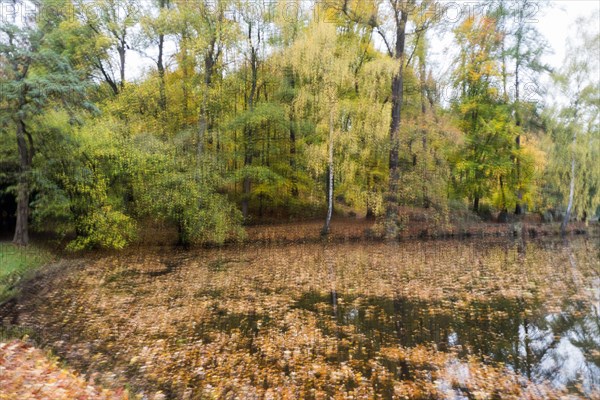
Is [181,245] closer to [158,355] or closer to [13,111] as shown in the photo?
[13,111]

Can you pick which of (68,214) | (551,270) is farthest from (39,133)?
(551,270)

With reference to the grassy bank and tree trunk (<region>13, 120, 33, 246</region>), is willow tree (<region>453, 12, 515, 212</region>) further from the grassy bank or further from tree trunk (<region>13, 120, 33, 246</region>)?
tree trunk (<region>13, 120, 33, 246</region>)

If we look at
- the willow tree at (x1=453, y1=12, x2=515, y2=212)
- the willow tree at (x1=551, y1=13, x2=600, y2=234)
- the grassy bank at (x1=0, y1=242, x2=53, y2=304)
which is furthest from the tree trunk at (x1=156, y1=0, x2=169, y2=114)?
the willow tree at (x1=551, y1=13, x2=600, y2=234)

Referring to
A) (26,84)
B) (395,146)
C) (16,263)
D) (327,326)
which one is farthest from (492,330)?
(26,84)

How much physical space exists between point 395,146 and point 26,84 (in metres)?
16.2

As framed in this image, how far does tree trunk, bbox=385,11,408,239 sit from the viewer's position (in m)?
20.4

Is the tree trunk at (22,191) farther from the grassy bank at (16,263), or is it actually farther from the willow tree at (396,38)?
the willow tree at (396,38)

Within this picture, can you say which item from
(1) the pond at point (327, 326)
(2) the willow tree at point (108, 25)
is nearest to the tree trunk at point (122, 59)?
(2) the willow tree at point (108, 25)

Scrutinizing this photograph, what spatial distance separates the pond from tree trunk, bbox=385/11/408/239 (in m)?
5.24

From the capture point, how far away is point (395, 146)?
20.6 metres

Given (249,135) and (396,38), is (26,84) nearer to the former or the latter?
(249,135)

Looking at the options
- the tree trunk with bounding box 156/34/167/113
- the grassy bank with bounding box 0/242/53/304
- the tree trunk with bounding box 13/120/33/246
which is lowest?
the grassy bank with bounding box 0/242/53/304

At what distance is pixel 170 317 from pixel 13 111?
35.9 ft

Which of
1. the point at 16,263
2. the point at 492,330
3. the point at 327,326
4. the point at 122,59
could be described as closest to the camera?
the point at 492,330
